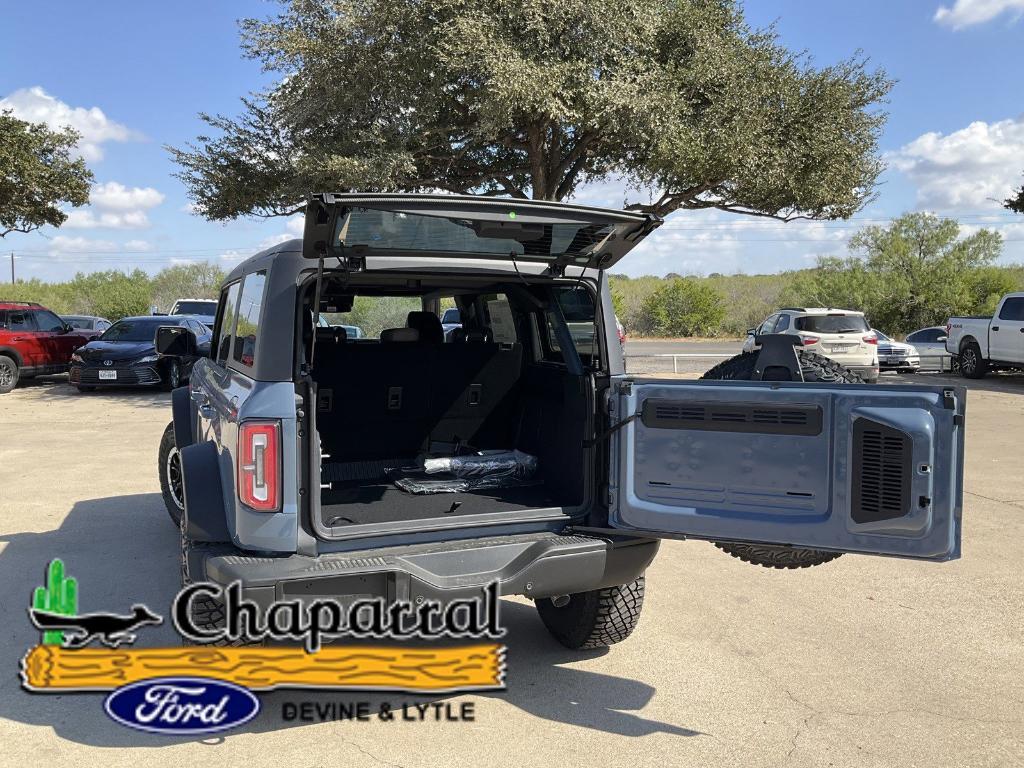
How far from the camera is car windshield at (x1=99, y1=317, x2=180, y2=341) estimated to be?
16.8 m

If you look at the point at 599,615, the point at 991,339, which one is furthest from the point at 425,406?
the point at 991,339

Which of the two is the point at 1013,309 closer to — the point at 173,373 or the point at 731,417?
the point at 173,373

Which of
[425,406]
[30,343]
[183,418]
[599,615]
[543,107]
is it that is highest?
[543,107]

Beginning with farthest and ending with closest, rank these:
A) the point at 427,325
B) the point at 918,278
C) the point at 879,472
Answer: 1. the point at 918,278
2. the point at 427,325
3. the point at 879,472

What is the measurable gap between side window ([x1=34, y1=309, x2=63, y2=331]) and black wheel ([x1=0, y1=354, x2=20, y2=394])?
47.6 inches

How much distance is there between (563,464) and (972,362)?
18.2 metres

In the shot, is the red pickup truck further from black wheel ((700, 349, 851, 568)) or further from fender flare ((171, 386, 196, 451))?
black wheel ((700, 349, 851, 568))

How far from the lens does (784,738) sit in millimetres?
3391

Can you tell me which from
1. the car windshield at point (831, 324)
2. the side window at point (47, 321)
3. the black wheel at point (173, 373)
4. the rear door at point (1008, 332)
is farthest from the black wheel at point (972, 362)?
the side window at point (47, 321)

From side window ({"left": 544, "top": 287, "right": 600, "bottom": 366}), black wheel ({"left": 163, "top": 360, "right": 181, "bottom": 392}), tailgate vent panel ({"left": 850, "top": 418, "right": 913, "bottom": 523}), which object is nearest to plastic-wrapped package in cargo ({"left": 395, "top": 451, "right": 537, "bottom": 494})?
side window ({"left": 544, "top": 287, "right": 600, "bottom": 366})

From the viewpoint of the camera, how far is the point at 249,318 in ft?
12.8

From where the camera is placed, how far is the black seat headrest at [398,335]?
5016 mm

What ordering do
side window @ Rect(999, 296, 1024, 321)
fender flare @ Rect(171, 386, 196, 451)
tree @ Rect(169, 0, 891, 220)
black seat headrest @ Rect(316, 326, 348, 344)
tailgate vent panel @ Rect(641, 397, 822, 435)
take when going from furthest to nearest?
side window @ Rect(999, 296, 1024, 321), tree @ Rect(169, 0, 891, 220), fender flare @ Rect(171, 386, 196, 451), black seat headrest @ Rect(316, 326, 348, 344), tailgate vent panel @ Rect(641, 397, 822, 435)

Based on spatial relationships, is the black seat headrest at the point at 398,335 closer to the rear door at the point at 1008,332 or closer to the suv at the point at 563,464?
the suv at the point at 563,464
